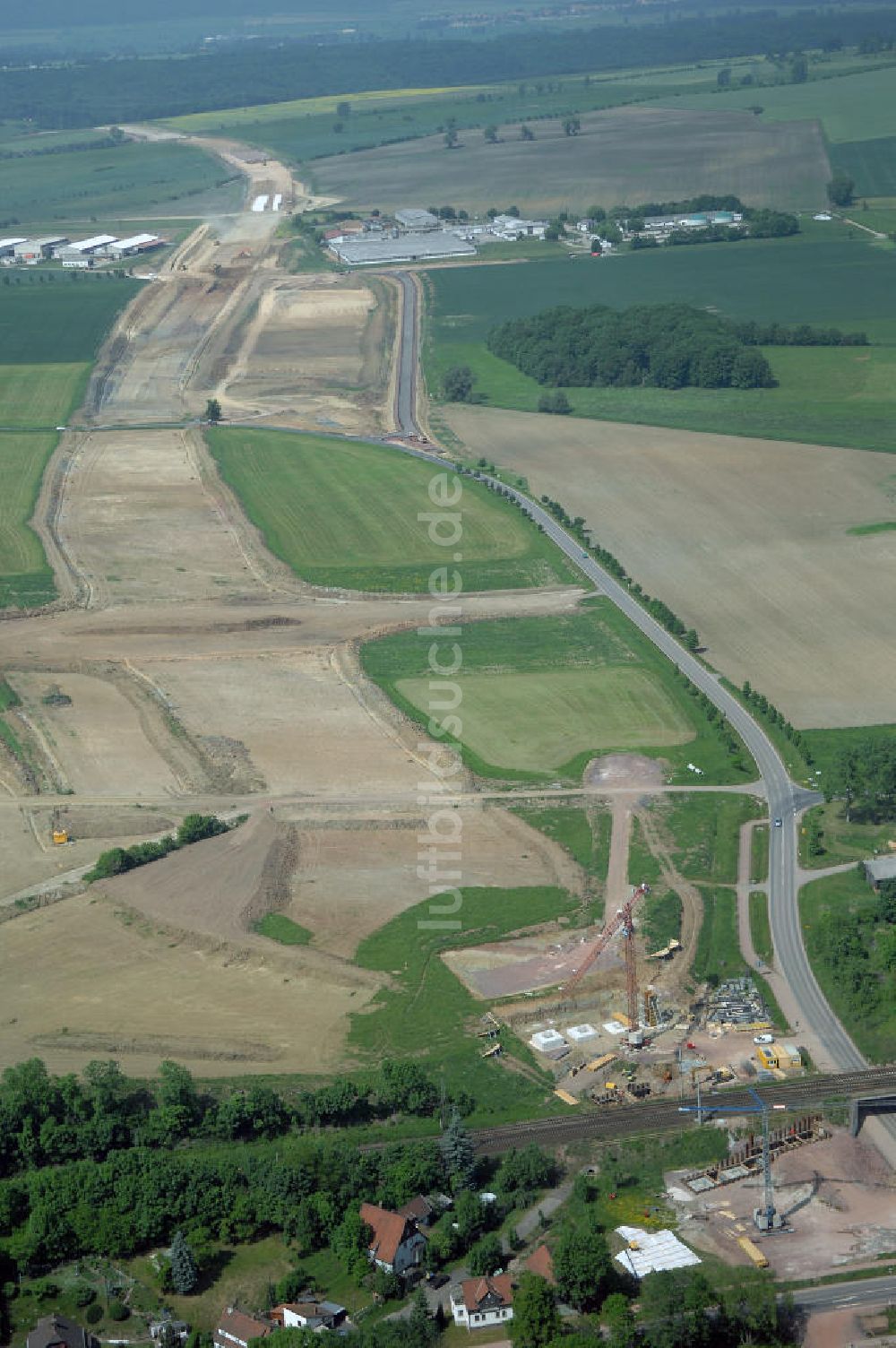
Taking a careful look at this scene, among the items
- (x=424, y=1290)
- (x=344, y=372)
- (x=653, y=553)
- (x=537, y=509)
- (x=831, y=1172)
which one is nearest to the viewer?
(x=424, y=1290)

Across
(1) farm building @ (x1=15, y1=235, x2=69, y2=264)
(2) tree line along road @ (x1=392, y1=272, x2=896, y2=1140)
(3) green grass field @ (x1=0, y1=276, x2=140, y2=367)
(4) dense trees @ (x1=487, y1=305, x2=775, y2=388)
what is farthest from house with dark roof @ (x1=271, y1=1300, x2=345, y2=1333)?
(1) farm building @ (x1=15, y1=235, x2=69, y2=264)

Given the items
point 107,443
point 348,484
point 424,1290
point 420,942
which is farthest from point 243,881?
point 107,443

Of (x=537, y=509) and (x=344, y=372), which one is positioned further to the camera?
(x=344, y=372)

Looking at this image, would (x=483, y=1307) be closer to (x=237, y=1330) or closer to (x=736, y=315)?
(x=237, y=1330)

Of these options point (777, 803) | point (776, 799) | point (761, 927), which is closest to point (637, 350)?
point (776, 799)

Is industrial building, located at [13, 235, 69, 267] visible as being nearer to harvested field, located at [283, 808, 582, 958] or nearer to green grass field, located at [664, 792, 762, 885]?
harvested field, located at [283, 808, 582, 958]

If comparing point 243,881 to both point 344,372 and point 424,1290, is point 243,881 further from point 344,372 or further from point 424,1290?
point 344,372

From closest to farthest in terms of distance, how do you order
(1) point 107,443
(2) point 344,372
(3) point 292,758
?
(3) point 292,758 → (1) point 107,443 → (2) point 344,372
